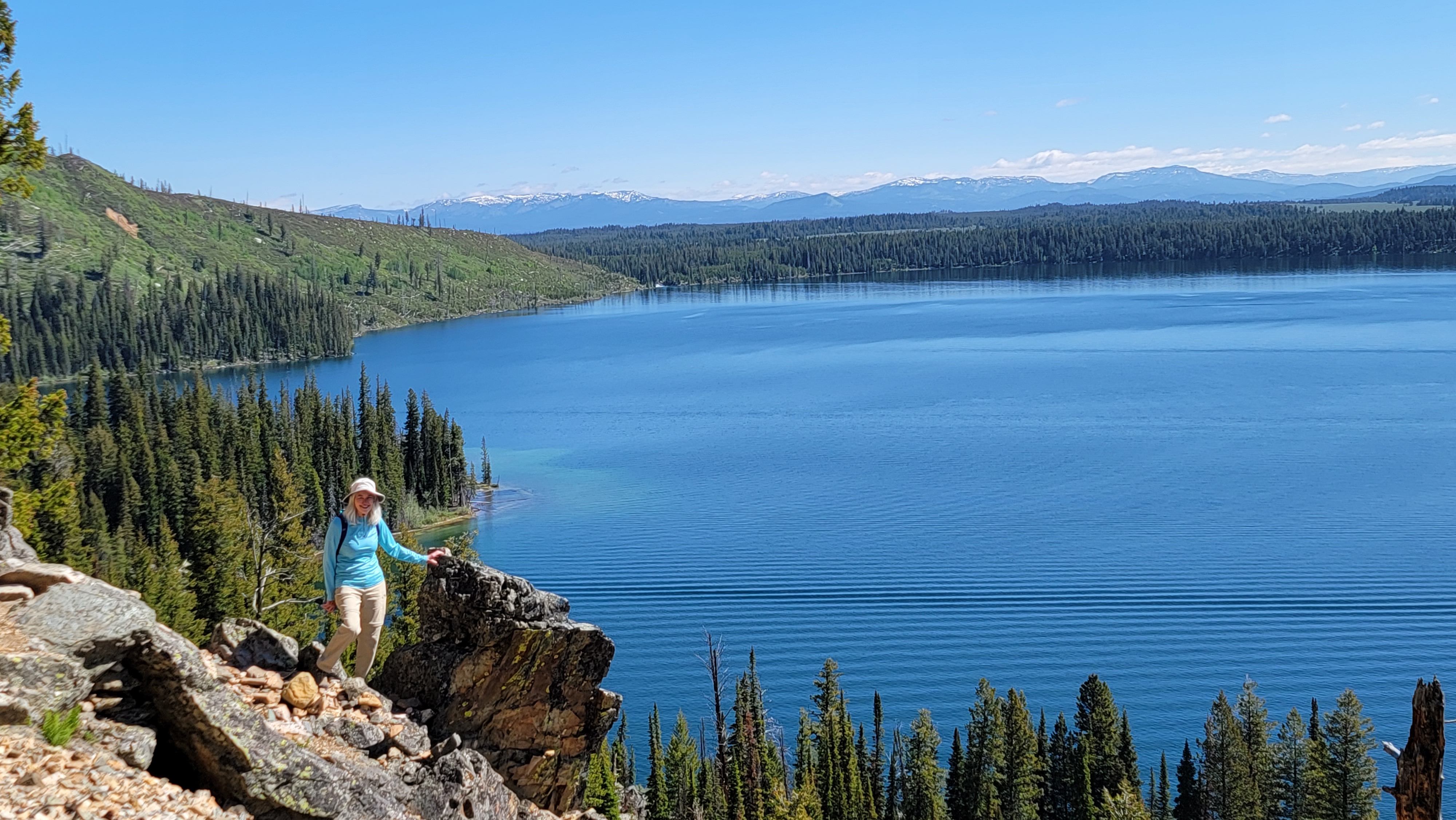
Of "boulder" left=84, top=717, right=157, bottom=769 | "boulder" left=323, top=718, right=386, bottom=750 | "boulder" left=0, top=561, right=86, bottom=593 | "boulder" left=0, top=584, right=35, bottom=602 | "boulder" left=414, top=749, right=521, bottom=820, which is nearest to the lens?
"boulder" left=84, top=717, right=157, bottom=769

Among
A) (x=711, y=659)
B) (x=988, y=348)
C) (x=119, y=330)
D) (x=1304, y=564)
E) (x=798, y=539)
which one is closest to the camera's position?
(x=711, y=659)

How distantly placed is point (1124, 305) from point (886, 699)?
167 meters

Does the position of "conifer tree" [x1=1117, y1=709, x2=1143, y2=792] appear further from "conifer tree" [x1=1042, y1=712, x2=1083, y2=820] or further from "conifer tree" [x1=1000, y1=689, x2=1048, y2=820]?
"conifer tree" [x1=1000, y1=689, x2=1048, y2=820]

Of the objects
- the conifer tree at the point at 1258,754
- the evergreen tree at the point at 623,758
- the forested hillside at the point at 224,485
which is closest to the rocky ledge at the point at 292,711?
the forested hillside at the point at 224,485

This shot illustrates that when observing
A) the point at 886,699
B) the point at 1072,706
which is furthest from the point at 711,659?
the point at 1072,706

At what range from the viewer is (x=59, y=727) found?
903 centimetres

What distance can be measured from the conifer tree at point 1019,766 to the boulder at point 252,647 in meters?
33.5

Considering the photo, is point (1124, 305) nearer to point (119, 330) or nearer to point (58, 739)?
point (119, 330)

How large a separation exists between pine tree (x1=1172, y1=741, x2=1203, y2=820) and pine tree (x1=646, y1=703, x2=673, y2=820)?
18.5m

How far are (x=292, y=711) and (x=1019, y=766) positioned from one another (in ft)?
116

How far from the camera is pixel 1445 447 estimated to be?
253ft

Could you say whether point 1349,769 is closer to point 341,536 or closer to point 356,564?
Result: point 356,564

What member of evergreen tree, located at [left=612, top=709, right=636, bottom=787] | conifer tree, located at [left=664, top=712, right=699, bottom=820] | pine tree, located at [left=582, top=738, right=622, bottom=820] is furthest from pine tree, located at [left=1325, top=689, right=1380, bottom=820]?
evergreen tree, located at [left=612, top=709, right=636, bottom=787]

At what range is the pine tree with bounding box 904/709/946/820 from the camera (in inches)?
1597
